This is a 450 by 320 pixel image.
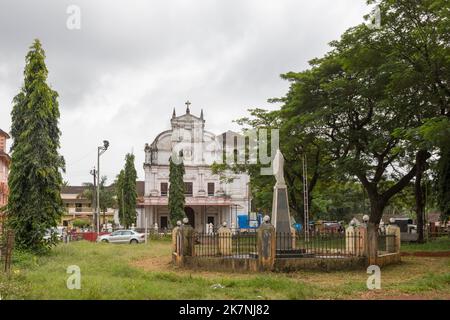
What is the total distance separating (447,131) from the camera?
16.5 metres

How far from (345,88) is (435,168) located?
7.86 metres

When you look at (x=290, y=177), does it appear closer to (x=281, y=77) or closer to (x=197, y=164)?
(x=281, y=77)

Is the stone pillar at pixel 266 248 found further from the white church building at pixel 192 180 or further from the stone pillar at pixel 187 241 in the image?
the white church building at pixel 192 180

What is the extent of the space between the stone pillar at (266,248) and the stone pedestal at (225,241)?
371 cm

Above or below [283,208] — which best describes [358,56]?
above

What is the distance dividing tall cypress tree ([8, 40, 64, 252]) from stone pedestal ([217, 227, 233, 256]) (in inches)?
298

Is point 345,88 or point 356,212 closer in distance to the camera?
point 345,88

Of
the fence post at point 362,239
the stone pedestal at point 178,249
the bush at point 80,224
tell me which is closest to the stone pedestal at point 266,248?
the stone pedestal at point 178,249

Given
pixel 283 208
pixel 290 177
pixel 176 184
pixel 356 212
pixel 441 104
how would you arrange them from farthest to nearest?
1. pixel 356 212
2. pixel 176 184
3. pixel 290 177
4. pixel 441 104
5. pixel 283 208

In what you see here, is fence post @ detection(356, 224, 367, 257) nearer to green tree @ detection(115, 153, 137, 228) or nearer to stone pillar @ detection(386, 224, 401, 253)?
stone pillar @ detection(386, 224, 401, 253)

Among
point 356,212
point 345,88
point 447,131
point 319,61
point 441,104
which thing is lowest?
point 356,212

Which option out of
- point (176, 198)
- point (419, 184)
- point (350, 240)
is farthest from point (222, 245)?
point (176, 198)

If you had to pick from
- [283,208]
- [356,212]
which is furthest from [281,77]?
[356,212]

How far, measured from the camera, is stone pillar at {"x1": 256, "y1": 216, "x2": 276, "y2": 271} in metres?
16.1
